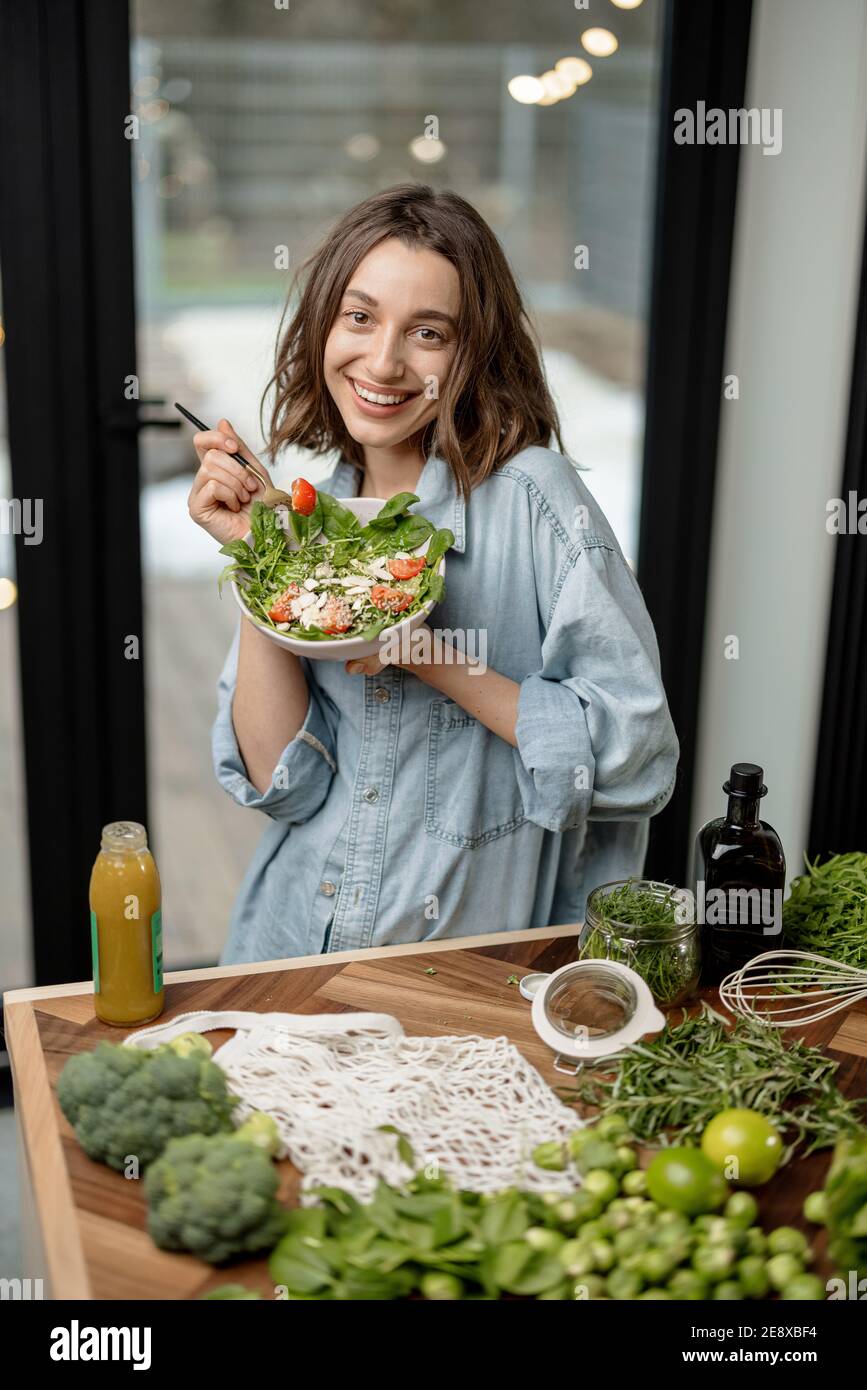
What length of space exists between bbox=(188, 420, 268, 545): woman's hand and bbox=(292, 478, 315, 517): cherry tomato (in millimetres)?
77

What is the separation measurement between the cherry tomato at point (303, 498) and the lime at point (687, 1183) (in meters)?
0.83

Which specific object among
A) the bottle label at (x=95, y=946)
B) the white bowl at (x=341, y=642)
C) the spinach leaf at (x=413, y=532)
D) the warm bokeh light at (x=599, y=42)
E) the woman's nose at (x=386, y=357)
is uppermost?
the warm bokeh light at (x=599, y=42)

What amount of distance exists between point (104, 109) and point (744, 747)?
65.6 inches

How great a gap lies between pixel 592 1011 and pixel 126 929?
476 mm

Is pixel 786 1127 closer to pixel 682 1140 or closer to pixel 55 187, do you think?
pixel 682 1140

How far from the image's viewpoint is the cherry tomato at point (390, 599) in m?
1.54

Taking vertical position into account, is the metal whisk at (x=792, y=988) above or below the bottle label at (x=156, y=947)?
below

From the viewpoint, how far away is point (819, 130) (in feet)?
8.34

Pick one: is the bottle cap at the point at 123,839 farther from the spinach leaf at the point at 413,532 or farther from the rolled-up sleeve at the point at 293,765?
the spinach leaf at the point at 413,532

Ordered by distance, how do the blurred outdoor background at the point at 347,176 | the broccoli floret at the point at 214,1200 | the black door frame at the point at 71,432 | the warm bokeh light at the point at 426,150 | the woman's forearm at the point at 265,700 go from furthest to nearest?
the warm bokeh light at the point at 426,150 → the blurred outdoor background at the point at 347,176 → the black door frame at the point at 71,432 → the woman's forearm at the point at 265,700 → the broccoli floret at the point at 214,1200

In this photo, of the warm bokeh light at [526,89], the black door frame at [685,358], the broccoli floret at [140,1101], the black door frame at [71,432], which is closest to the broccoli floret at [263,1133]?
the broccoli floret at [140,1101]

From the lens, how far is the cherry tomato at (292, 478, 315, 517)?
164 cm

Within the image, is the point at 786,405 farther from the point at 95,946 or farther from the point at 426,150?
the point at 95,946

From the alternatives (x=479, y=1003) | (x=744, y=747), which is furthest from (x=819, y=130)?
(x=479, y=1003)
